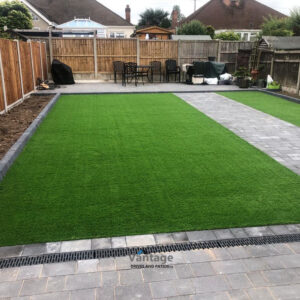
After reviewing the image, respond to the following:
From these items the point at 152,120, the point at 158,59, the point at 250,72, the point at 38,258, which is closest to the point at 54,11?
the point at 158,59

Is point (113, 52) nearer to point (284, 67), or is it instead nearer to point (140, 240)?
point (284, 67)

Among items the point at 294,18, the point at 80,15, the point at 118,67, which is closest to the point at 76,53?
the point at 118,67

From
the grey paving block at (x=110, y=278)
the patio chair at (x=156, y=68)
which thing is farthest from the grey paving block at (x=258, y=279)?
the patio chair at (x=156, y=68)

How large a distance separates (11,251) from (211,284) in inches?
58.0

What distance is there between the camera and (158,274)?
225 centimetres

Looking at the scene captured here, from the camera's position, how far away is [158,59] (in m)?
15.1

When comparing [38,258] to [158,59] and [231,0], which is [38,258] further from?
[231,0]

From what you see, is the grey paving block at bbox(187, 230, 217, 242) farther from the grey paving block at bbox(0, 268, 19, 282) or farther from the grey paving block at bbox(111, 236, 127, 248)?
the grey paving block at bbox(0, 268, 19, 282)

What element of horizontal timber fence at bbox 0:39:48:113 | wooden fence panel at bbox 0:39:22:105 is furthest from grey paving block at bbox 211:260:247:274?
wooden fence panel at bbox 0:39:22:105

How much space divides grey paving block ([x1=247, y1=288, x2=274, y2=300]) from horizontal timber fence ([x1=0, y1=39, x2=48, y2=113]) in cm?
651

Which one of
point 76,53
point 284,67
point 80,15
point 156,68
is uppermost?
point 80,15

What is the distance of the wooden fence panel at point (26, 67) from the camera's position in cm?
931

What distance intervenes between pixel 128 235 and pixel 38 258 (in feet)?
2.31

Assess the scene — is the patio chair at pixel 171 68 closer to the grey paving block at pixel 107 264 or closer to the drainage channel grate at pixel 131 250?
the drainage channel grate at pixel 131 250
